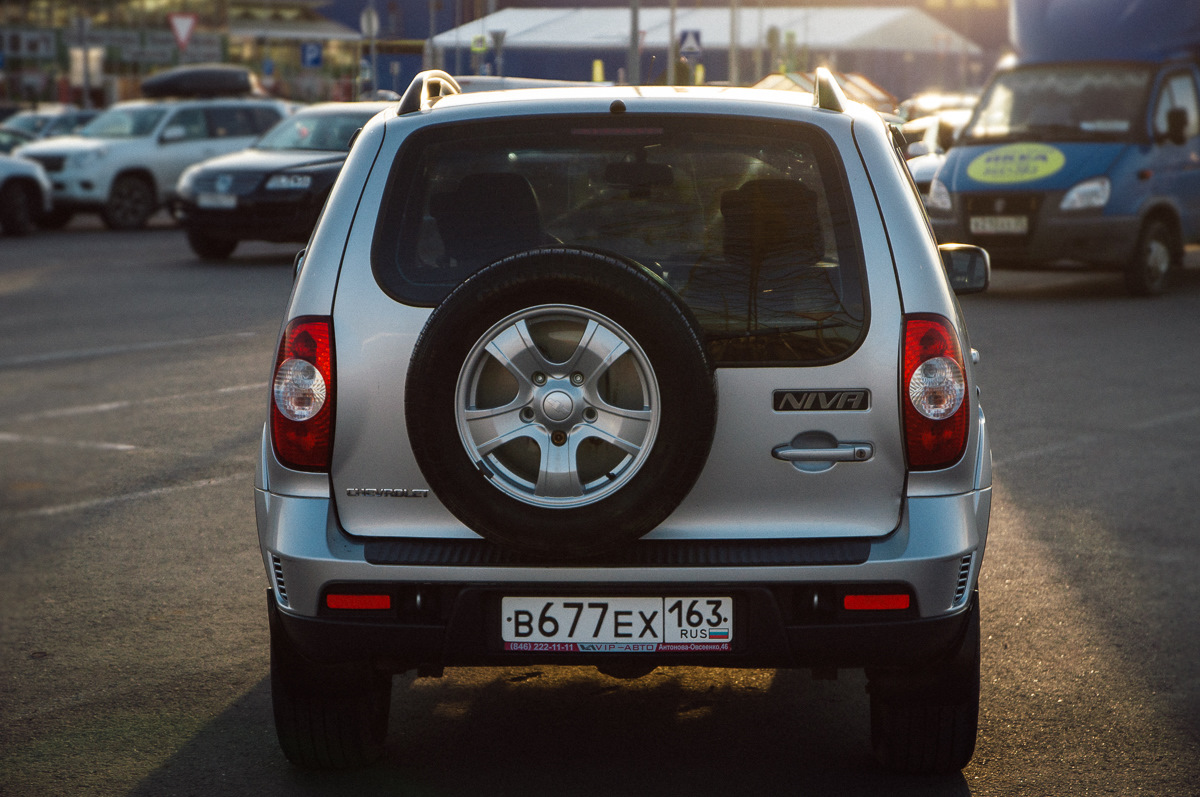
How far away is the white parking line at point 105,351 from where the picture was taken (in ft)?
34.2

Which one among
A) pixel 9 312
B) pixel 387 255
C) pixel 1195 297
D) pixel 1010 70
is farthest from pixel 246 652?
pixel 1010 70

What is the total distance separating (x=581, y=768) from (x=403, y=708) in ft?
2.13

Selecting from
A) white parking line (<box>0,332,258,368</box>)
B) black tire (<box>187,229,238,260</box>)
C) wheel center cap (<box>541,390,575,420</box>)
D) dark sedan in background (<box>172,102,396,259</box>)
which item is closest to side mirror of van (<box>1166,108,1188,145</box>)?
dark sedan in background (<box>172,102,396,259</box>)

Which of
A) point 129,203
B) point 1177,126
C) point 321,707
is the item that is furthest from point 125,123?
point 321,707

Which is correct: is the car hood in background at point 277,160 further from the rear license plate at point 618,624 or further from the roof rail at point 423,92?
the rear license plate at point 618,624

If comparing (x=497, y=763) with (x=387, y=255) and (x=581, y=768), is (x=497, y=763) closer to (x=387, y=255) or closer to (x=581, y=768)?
(x=581, y=768)

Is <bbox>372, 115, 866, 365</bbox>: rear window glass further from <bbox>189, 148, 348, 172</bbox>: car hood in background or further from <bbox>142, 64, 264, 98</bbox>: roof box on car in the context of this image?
<bbox>142, 64, 264, 98</bbox>: roof box on car

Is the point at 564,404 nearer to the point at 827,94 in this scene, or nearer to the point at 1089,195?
the point at 827,94

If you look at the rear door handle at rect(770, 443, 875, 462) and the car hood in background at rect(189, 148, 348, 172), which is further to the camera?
the car hood in background at rect(189, 148, 348, 172)

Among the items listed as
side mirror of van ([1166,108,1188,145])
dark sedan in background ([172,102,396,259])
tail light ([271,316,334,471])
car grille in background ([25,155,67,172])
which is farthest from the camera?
car grille in background ([25,155,67,172])

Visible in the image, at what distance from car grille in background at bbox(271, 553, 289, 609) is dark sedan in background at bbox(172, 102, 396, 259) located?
1322 cm

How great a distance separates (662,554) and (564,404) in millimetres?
375

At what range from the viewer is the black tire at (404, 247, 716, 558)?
3.05 m

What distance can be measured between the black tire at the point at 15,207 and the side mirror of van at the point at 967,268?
18.7 metres
